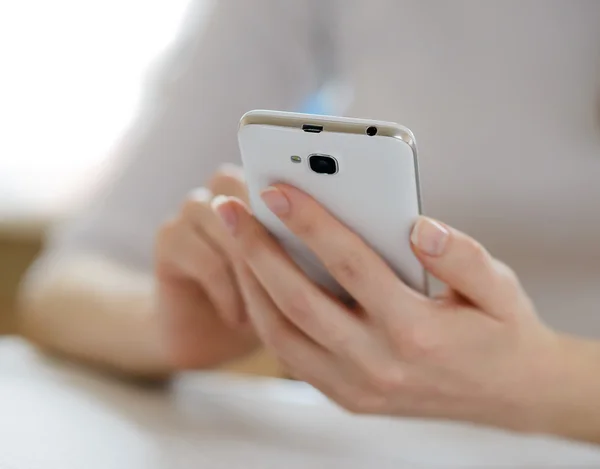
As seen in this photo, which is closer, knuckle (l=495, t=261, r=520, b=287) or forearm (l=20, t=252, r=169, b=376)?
knuckle (l=495, t=261, r=520, b=287)

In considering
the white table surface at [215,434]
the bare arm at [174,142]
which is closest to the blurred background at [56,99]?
the bare arm at [174,142]

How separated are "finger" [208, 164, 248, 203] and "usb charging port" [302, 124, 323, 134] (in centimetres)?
15

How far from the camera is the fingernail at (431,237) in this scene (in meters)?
0.33

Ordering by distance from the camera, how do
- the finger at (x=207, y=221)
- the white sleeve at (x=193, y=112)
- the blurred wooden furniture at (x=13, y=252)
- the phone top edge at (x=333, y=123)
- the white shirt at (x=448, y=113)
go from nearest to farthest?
the phone top edge at (x=333, y=123), the finger at (x=207, y=221), the white shirt at (x=448, y=113), the white sleeve at (x=193, y=112), the blurred wooden furniture at (x=13, y=252)

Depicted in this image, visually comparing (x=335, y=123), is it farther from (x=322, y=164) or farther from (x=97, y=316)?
(x=97, y=316)

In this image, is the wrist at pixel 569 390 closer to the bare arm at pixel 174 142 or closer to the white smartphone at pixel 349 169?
the white smartphone at pixel 349 169

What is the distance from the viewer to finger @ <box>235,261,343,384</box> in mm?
389

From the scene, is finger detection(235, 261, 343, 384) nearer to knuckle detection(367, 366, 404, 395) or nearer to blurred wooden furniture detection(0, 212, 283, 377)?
knuckle detection(367, 366, 404, 395)

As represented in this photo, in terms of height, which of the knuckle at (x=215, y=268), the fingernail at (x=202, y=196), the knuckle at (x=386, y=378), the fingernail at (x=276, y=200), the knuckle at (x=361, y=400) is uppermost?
the fingernail at (x=276, y=200)

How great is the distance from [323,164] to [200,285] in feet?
0.65

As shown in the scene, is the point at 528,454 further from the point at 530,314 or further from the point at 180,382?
the point at 180,382

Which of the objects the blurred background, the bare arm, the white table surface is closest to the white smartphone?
the white table surface

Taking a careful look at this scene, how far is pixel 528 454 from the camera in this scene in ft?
1.36

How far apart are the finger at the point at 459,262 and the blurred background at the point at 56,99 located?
1.11 m
